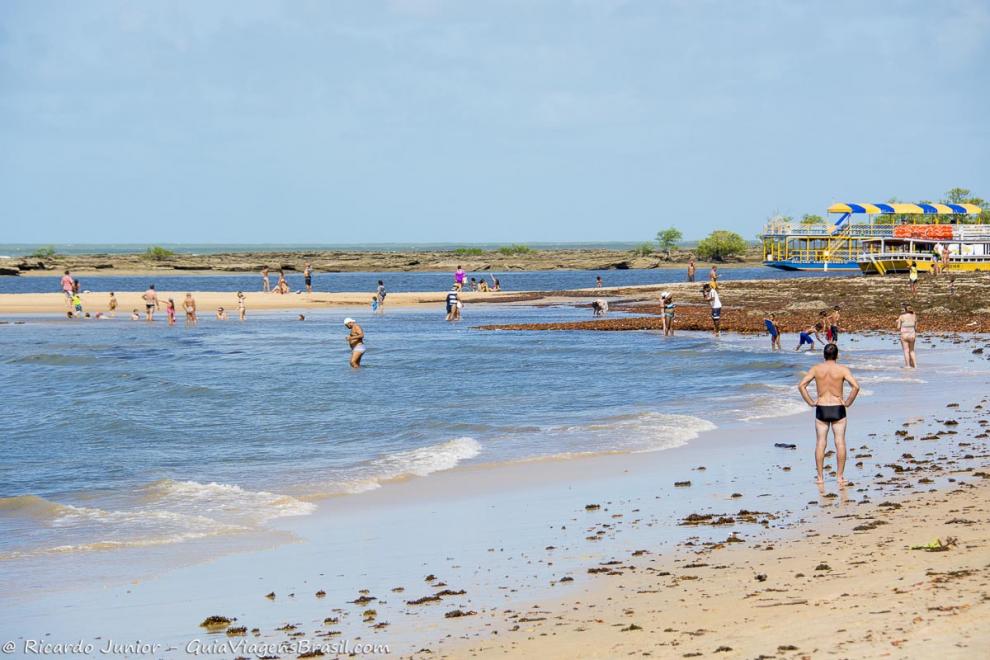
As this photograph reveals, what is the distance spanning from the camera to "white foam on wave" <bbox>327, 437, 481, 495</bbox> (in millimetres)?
14582

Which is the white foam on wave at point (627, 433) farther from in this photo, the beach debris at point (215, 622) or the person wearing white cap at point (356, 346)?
the person wearing white cap at point (356, 346)

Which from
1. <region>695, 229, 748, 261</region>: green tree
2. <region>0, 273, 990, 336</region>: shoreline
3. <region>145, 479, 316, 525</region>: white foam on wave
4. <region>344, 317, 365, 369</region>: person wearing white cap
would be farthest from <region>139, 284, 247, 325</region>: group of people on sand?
<region>695, 229, 748, 261</region>: green tree

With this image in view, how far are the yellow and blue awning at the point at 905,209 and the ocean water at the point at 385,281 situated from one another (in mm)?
5815

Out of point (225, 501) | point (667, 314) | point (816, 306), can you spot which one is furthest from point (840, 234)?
point (225, 501)

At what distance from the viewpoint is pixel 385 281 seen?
333ft

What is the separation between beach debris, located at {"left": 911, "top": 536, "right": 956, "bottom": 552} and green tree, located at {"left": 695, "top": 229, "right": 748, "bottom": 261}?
409 ft

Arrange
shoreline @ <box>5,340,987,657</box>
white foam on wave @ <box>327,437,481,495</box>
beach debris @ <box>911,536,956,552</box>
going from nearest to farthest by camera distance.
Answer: shoreline @ <box>5,340,987,657</box>, beach debris @ <box>911,536,956,552</box>, white foam on wave @ <box>327,437,481,495</box>

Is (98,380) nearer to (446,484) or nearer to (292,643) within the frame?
(446,484)

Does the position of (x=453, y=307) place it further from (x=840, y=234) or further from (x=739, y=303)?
(x=840, y=234)

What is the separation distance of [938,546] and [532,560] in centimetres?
352

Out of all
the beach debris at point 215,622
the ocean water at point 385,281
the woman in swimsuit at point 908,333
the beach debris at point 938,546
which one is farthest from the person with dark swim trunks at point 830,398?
the ocean water at point 385,281

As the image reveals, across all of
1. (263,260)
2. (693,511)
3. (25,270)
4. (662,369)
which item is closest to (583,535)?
(693,511)

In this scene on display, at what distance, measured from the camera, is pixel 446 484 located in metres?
14.4

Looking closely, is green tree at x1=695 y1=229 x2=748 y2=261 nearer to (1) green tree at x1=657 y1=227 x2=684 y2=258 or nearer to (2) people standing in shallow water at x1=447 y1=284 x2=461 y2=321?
(1) green tree at x1=657 y1=227 x2=684 y2=258
